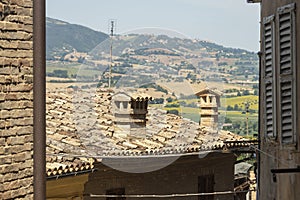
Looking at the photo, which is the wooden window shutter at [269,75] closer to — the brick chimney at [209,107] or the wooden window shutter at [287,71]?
the wooden window shutter at [287,71]

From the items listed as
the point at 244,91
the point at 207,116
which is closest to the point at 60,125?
the point at 207,116

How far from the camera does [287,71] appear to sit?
27.8 ft

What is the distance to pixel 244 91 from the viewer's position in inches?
826

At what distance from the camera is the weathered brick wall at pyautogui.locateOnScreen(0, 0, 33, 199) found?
530 centimetres

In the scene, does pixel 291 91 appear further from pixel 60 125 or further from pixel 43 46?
pixel 60 125

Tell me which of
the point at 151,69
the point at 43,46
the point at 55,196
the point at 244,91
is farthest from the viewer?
the point at 244,91

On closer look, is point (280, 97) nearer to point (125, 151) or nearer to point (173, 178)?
point (125, 151)

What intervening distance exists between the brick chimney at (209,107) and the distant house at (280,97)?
7431mm

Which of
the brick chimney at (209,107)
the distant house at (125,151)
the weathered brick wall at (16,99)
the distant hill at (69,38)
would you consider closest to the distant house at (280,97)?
the distant house at (125,151)

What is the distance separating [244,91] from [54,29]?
632cm

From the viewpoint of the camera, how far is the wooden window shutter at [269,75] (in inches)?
361

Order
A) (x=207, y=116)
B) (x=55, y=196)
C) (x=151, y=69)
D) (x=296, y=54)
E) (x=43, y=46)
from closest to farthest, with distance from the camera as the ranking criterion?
1. (x=43, y=46)
2. (x=296, y=54)
3. (x=55, y=196)
4. (x=151, y=69)
5. (x=207, y=116)

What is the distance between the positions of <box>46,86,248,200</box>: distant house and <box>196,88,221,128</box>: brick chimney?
0.38 meters

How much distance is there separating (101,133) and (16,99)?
27.7ft
